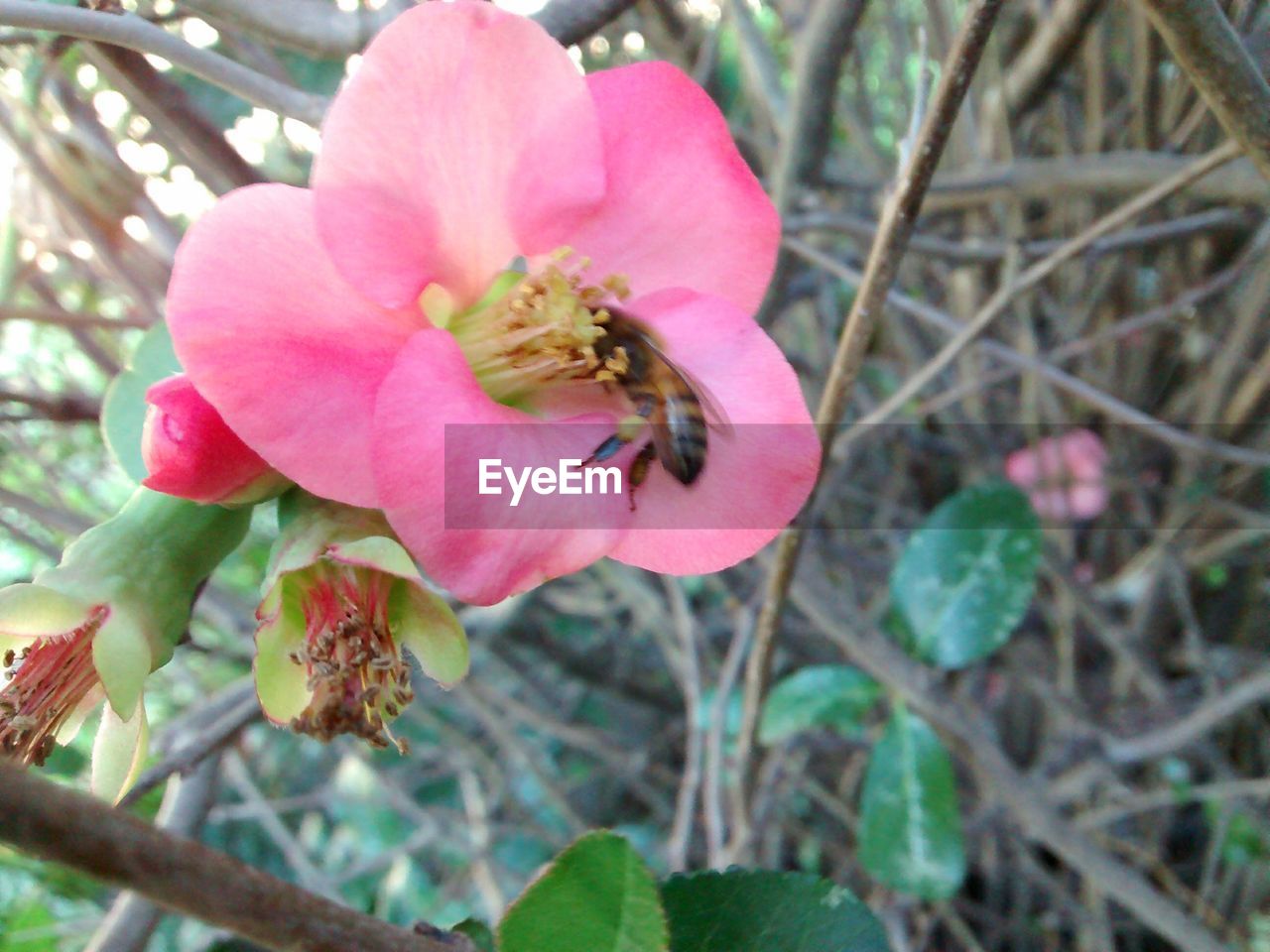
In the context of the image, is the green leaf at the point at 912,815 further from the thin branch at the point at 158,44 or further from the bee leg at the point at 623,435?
the thin branch at the point at 158,44

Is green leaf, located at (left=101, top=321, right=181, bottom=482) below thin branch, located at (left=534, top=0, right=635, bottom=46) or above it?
below

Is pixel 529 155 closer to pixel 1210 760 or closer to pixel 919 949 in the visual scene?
pixel 919 949

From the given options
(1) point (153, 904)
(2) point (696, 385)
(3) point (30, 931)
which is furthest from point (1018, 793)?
(3) point (30, 931)

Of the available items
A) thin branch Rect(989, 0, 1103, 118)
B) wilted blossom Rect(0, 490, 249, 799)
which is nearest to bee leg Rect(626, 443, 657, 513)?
wilted blossom Rect(0, 490, 249, 799)

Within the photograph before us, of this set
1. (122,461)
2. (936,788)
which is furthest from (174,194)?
(936,788)

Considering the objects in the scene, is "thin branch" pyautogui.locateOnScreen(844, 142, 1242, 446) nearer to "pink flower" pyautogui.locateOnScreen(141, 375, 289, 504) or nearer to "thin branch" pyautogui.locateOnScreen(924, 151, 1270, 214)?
"thin branch" pyautogui.locateOnScreen(924, 151, 1270, 214)

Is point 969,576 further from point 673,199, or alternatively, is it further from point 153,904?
point 153,904

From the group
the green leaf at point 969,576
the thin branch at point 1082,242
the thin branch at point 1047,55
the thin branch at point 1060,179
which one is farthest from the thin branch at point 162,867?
the thin branch at point 1047,55
